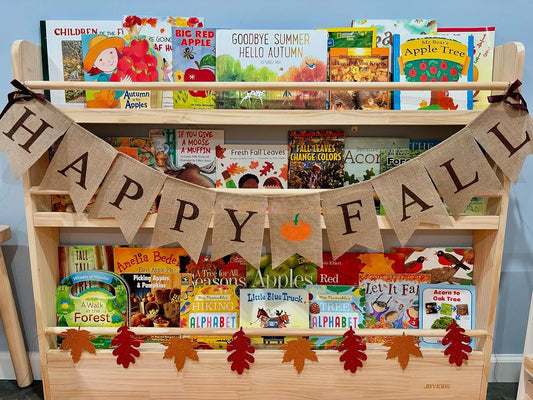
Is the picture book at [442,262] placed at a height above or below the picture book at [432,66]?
below

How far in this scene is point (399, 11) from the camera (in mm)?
1217

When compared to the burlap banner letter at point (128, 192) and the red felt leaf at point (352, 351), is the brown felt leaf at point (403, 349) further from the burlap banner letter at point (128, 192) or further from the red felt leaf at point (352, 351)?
the burlap banner letter at point (128, 192)

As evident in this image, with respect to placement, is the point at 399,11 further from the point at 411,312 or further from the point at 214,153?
the point at 411,312

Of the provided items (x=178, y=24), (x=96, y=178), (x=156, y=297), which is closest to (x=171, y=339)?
(x=156, y=297)

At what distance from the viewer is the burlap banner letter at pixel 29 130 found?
41.5 inches

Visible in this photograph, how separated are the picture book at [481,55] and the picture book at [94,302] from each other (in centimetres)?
125

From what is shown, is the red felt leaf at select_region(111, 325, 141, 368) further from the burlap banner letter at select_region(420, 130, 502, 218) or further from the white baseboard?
the burlap banner letter at select_region(420, 130, 502, 218)

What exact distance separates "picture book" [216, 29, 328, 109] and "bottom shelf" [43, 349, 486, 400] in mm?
832

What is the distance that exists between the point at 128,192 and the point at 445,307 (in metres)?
1.06

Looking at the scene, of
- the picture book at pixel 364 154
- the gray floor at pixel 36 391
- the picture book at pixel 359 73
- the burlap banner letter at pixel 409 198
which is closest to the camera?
the burlap banner letter at pixel 409 198

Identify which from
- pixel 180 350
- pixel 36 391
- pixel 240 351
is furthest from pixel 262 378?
pixel 36 391

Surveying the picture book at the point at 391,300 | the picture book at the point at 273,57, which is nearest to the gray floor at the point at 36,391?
the picture book at the point at 391,300

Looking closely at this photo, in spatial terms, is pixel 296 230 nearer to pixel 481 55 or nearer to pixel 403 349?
pixel 403 349

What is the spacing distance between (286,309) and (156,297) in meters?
0.43
